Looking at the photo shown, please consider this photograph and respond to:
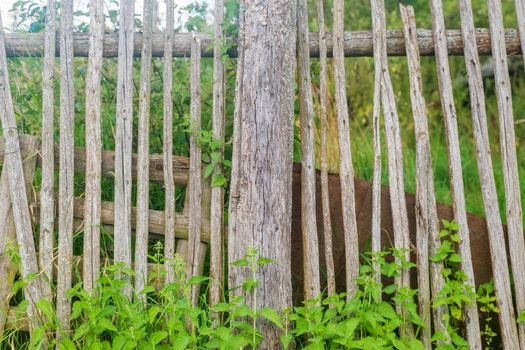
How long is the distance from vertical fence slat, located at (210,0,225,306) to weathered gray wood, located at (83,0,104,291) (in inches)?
24.6

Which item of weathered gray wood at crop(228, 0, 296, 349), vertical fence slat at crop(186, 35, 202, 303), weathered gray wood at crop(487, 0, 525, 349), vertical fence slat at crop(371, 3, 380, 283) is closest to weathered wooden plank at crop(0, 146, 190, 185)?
vertical fence slat at crop(186, 35, 202, 303)

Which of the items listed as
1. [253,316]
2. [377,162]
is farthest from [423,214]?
[253,316]

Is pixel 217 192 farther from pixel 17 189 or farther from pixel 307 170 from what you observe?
pixel 17 189

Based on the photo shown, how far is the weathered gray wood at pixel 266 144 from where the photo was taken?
3236mm

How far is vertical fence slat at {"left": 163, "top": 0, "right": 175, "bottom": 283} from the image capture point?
3.45 meters

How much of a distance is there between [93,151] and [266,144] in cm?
97

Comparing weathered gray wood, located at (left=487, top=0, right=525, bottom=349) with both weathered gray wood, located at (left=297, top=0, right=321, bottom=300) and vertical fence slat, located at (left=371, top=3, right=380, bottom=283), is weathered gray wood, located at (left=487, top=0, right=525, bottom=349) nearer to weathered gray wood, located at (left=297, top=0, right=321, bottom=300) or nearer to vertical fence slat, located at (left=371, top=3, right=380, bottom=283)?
vertical fence slat, located at (left=371, top=3, right=380, bottom=283)

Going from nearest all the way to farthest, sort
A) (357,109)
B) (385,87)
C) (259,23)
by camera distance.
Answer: (259,23) → (385,87) → (357,109)

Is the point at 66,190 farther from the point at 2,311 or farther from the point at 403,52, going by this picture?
the point at 403,52

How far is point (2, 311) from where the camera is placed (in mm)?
3539

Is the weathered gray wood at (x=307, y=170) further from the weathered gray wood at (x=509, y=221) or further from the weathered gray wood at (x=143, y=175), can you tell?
the weathered gray wood at (x=509, y=221)

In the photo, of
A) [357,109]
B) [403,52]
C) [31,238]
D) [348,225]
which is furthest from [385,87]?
[357,109]

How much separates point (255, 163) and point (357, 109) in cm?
399

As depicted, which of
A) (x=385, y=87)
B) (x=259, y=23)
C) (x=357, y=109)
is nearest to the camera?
(x=259, y=23)
